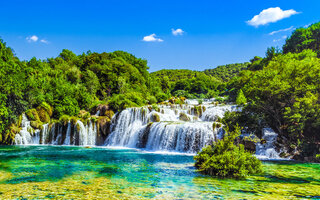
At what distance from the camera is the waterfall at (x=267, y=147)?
17.8m

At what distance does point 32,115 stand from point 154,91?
105ft

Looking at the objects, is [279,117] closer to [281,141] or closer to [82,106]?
[281,141]

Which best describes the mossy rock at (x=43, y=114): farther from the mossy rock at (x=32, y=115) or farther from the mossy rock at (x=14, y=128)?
the mossy rock at (x=14, y=128)

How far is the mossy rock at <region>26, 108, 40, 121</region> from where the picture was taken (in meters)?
29.7

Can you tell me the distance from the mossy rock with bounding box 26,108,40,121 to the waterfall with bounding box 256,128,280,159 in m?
28.9

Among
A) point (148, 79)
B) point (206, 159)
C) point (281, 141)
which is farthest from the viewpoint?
point (148, 79)

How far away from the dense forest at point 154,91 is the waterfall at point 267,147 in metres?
0.64

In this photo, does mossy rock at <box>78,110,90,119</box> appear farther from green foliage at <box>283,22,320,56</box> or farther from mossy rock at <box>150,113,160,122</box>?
green foliage at <box>283,22,320,56</box>

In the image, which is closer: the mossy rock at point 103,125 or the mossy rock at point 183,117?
the mossy rock at point 103,125

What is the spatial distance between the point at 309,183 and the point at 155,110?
2292 cm

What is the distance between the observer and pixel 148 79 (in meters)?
61.6

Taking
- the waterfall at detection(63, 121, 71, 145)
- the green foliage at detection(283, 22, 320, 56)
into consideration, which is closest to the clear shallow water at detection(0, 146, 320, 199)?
the waterfall at detection(63, 121, 71, 145)

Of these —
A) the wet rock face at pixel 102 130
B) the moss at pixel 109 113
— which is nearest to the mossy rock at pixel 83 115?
the wet rock face at pixel 102 130

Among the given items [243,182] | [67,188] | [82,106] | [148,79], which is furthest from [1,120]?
[148,79]
